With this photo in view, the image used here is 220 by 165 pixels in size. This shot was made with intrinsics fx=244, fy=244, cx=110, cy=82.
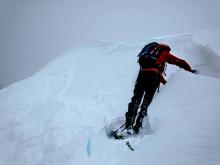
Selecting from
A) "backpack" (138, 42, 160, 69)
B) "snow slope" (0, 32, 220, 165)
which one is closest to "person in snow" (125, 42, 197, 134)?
"backpack" (138, 42, 160, 69)

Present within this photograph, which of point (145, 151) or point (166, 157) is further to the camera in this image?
point (145, 151)

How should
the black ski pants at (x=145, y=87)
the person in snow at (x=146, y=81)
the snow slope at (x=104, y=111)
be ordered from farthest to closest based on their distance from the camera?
the black ski pants at (x=145, y=87) → the person in snow at (x=146, y=81) → the snow slope at (x=104, y=111)

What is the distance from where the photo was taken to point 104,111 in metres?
8.18

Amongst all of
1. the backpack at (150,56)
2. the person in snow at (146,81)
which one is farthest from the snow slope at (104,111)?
the backpack at (150,56)

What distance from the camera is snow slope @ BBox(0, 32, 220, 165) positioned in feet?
11.7

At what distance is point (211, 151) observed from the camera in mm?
2928

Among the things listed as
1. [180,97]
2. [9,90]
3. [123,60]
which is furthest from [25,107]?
[180,97]

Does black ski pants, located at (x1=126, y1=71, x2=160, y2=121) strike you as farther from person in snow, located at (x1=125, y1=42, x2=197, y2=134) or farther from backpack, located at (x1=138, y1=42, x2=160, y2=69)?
backpack, located at (x1=138, y1=42, x2=160, y2=69)

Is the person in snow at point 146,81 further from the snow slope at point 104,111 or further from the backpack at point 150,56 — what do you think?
the snow slope at point 104,111

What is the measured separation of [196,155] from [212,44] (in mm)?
7329

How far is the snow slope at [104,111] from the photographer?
3.57m

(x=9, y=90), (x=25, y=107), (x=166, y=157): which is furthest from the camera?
(x=9, y=90)

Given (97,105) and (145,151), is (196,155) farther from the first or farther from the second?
(97,105)

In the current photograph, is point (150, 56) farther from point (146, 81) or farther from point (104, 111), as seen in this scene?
point (104, 111)
